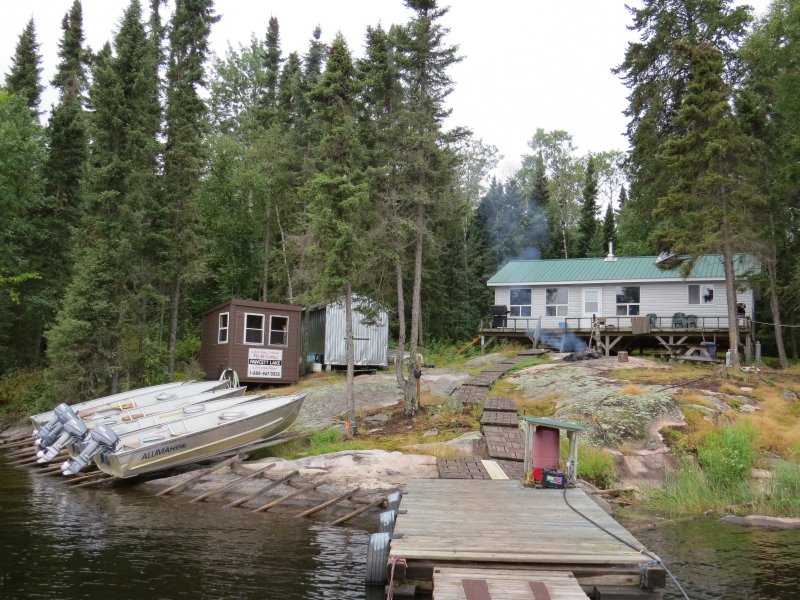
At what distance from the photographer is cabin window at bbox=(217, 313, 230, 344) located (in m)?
26.1

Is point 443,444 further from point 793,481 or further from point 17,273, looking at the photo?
point 17,273

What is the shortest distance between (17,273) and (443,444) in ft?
72.6

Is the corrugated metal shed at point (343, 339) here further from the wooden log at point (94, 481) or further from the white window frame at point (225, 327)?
the wooden log at point (94, 481)

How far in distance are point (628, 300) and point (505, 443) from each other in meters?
19.1

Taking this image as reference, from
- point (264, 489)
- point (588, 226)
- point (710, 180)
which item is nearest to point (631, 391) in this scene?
point (710, 180)

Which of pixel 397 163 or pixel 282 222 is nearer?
pixel 397 163

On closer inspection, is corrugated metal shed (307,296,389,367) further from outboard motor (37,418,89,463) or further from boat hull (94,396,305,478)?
outboard motor (37,418,89,463)

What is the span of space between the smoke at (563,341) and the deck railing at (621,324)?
29cm

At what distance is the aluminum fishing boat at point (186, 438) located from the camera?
549 inches

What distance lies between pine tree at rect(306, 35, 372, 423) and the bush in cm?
930

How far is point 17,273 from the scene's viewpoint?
27.2m

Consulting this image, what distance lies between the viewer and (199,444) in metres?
15.3

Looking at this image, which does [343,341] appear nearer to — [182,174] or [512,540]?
[182,174]

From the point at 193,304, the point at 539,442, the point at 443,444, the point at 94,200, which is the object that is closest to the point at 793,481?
the point at 539,442
